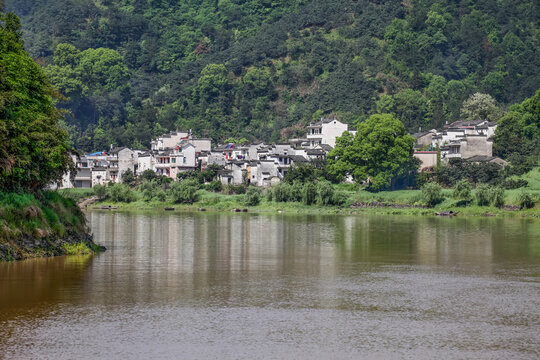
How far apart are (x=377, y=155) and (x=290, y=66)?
69.2 metres

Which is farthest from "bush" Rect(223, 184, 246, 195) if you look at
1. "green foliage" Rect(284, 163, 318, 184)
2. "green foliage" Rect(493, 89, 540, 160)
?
"green foliage" Rect(493, 89, 540, 160)

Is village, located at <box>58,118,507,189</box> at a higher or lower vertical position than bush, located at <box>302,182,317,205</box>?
higher

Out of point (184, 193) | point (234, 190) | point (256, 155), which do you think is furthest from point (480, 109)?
point (184, 193)

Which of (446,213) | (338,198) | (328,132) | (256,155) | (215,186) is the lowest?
(446,213)

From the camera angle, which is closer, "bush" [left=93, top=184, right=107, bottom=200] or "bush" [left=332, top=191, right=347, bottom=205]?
"bush" [left=332, top=191, right=347, bottom=205]

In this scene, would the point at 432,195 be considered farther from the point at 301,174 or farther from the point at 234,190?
the point at 234,190

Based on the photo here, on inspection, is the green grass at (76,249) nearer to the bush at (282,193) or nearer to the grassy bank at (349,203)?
the grassy bank at (349,203)

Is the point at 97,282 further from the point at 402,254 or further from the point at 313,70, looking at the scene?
the point at 313,70

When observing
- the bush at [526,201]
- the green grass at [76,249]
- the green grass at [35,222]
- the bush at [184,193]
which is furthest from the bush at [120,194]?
the green grass at [76,249]

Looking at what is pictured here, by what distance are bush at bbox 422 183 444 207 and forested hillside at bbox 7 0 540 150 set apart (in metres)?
45.0

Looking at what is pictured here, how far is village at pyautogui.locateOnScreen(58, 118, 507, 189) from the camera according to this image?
9831 cm

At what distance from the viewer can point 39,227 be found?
35.3 m

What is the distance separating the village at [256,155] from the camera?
9831 cm

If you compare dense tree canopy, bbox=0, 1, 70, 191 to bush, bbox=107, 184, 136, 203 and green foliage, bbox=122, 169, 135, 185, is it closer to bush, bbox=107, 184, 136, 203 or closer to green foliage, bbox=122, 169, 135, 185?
bush, bbox=107, 184, 136, 203
